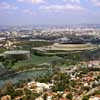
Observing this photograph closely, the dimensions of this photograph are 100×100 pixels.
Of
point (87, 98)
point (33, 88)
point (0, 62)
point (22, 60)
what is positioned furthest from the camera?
point (22, 60)

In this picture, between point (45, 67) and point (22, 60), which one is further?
point (22, 60)

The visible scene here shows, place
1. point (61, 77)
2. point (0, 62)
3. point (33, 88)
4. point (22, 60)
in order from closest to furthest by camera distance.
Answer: point (33, 88)
point (61, 77)
point (0, 62)
point (22, 60)

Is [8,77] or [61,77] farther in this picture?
[8,77]

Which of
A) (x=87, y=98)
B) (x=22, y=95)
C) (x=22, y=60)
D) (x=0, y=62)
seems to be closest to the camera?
(x=87, y=98)

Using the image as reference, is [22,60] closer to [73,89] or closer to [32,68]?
[32,68]

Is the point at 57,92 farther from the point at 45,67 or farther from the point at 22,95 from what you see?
the point at 45,67

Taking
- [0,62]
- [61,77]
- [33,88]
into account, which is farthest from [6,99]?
[0,62]

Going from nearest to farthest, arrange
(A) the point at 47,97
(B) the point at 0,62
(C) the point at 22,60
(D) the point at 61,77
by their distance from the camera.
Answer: (A) the point at 47,97 < (D) the point at 61,77 < (B) the point at 0,62 < (C) the point at 22,60

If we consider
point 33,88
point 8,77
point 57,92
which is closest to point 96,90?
point 57,92
